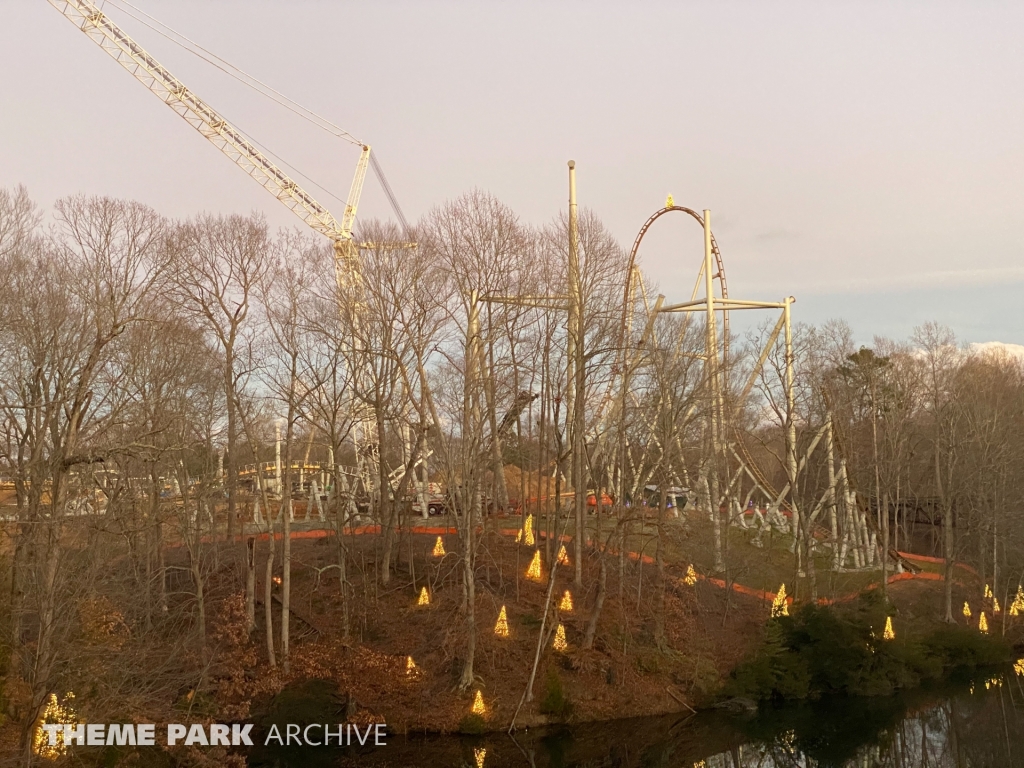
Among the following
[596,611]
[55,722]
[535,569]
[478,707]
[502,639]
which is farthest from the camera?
[535,569]

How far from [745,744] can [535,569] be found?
682 cm

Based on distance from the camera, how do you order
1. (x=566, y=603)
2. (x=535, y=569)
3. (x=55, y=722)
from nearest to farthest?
(x=55, y=722) → (x=566, y=603) → (x=535, y=569)

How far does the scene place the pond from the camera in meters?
18.0

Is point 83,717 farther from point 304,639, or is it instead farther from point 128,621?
point 304,639

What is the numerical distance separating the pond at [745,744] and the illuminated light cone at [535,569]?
4.54m

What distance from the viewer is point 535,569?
23656mm

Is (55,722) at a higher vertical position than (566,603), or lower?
lower

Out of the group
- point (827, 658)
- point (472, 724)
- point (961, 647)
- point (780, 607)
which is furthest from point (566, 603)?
point (961, 647)

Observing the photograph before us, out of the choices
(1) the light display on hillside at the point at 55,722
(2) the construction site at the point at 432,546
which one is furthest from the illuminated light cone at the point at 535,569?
(1) the light display on hillside at the point at 55,722

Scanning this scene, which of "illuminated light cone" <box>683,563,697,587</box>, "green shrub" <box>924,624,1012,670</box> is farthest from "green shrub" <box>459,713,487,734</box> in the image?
"green shrub" <box>924,624,1012,670</box>

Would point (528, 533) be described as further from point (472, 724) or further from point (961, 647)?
point (961, 647)

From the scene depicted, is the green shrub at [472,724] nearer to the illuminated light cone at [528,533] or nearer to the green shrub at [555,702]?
the green shrub at [555,702]

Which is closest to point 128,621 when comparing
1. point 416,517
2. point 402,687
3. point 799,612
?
point 402,687

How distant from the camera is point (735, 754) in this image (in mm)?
18703
